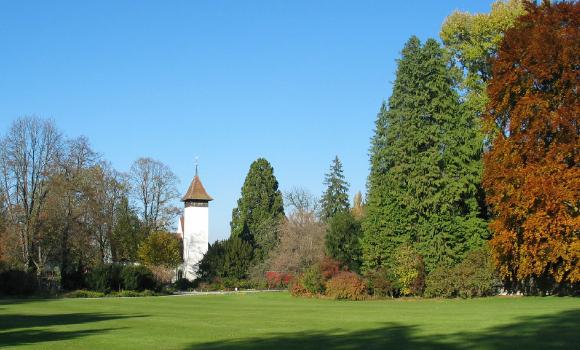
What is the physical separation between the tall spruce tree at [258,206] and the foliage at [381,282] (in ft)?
103

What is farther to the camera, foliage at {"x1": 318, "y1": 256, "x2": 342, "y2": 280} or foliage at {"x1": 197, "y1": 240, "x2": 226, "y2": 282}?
foliage at {"x1": 197, "y1": 240, "x2": 226, "y2": 282}

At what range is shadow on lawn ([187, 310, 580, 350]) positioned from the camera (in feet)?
45.3

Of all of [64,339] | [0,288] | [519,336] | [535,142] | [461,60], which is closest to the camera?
[519,336]

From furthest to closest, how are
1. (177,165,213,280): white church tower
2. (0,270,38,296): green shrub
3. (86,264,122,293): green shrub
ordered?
(177,165,213,280): white church tower < (86,264,122,293): green shrub < (0,270,38,296): green shrub

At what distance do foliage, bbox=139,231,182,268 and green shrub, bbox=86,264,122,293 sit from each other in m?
9.63

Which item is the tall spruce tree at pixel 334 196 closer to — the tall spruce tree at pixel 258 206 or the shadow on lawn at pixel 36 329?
the tall spruce tree at pixel 258 206

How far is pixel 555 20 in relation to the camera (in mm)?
33844

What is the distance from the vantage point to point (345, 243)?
46.4 meters

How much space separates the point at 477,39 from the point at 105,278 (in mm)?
32670

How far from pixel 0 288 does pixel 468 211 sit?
3376cm

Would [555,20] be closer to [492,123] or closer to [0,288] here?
[492,123]

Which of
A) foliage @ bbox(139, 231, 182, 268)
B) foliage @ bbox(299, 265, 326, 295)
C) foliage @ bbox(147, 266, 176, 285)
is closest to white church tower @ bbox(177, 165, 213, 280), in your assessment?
foliage @ bbox(139, 231, 182, 268)

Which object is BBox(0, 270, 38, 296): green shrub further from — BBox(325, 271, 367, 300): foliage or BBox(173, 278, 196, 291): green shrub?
BBox(325, 271, 367, 300): foliage

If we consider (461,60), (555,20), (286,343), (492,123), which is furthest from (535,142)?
(286,343)
